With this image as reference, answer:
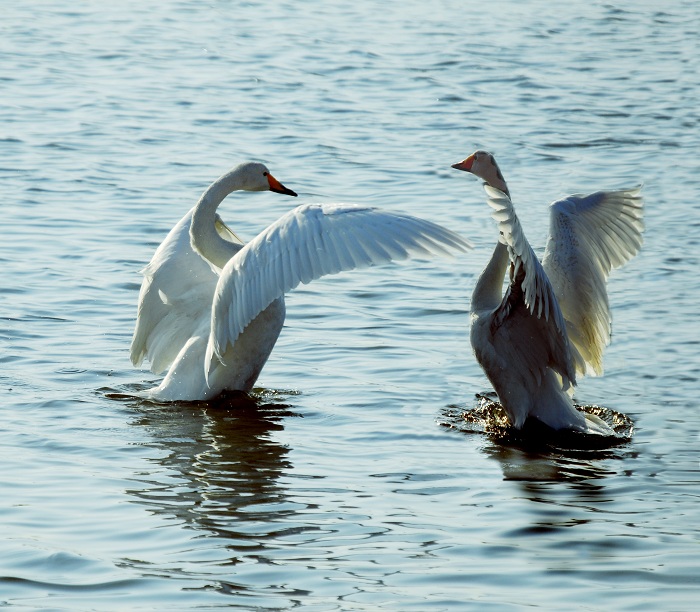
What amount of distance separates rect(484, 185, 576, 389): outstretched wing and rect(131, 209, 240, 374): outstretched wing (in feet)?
6.31

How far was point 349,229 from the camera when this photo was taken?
6688 mm

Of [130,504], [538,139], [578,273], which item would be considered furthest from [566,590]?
[538,139]

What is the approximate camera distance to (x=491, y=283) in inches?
307

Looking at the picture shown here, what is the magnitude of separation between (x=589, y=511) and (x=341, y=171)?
27.6ft

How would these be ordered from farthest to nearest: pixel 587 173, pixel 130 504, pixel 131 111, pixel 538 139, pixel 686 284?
pixel 131 111, pixel 538 139, pixel 587 173, pixel 686 284, pixel 130 504

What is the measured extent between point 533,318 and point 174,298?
2.29m

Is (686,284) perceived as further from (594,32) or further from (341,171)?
(594,32)

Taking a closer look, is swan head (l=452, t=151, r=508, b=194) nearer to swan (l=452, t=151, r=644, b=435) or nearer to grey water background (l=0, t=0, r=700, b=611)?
swan (l=452, t=151, r=644, b=435)

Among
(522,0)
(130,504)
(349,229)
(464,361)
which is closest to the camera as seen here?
(130,504)

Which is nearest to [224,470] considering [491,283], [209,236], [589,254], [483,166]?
[209,236]

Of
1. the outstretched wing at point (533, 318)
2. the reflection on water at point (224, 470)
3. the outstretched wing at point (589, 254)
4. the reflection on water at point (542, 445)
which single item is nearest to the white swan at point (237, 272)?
the reflection on water at point (224, 470)

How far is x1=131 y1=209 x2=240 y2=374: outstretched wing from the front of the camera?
27.4 ft

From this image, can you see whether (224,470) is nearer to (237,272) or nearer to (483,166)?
(237,272)

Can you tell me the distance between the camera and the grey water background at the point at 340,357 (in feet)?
18.0
